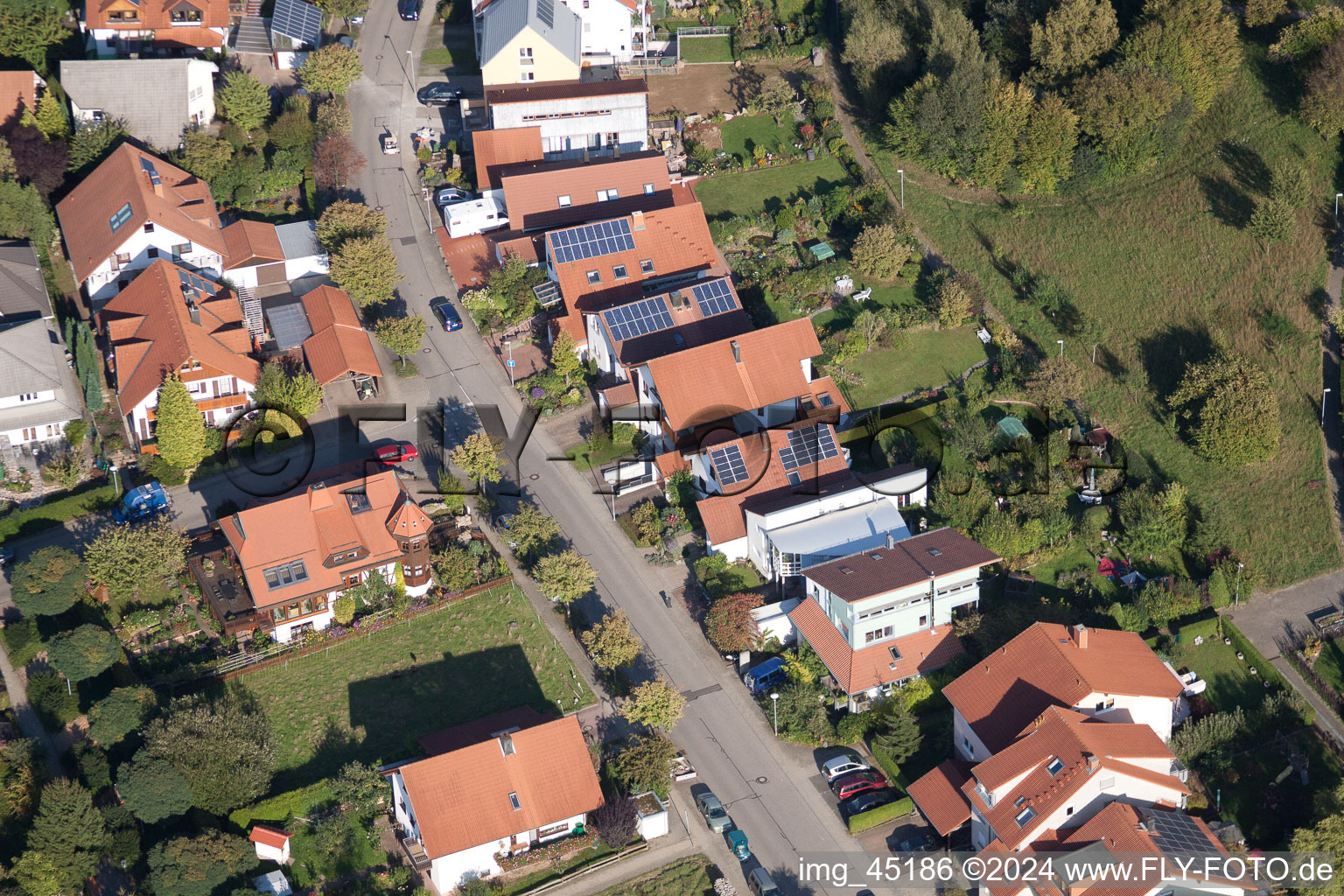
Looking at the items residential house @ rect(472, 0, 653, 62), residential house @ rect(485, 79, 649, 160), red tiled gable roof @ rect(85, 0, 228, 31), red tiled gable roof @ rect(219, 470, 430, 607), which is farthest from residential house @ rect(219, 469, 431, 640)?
residential house @ rect(472, 0, 653, 62)

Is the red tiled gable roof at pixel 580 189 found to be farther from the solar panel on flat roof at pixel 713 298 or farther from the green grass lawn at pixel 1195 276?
the green grass lawn at pixel 1195 276

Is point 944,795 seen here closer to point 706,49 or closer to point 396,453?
point 396,453

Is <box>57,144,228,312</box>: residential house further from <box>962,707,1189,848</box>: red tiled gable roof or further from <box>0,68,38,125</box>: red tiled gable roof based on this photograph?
<box>962,707,1189,848</box>: red tiled gable roof

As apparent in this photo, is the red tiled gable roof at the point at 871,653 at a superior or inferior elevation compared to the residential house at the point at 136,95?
inferior

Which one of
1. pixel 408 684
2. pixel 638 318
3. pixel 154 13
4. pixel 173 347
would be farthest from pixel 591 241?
pixel 154 13

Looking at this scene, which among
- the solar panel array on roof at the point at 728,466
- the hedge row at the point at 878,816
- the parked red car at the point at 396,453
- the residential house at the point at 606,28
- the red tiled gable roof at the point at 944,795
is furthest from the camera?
the residential house at the point at 606,28

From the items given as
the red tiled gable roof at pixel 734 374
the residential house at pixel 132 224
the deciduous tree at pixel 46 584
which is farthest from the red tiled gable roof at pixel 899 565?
the residential house at pixel 132 224

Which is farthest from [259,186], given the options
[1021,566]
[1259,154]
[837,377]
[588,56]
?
[1259,154]
